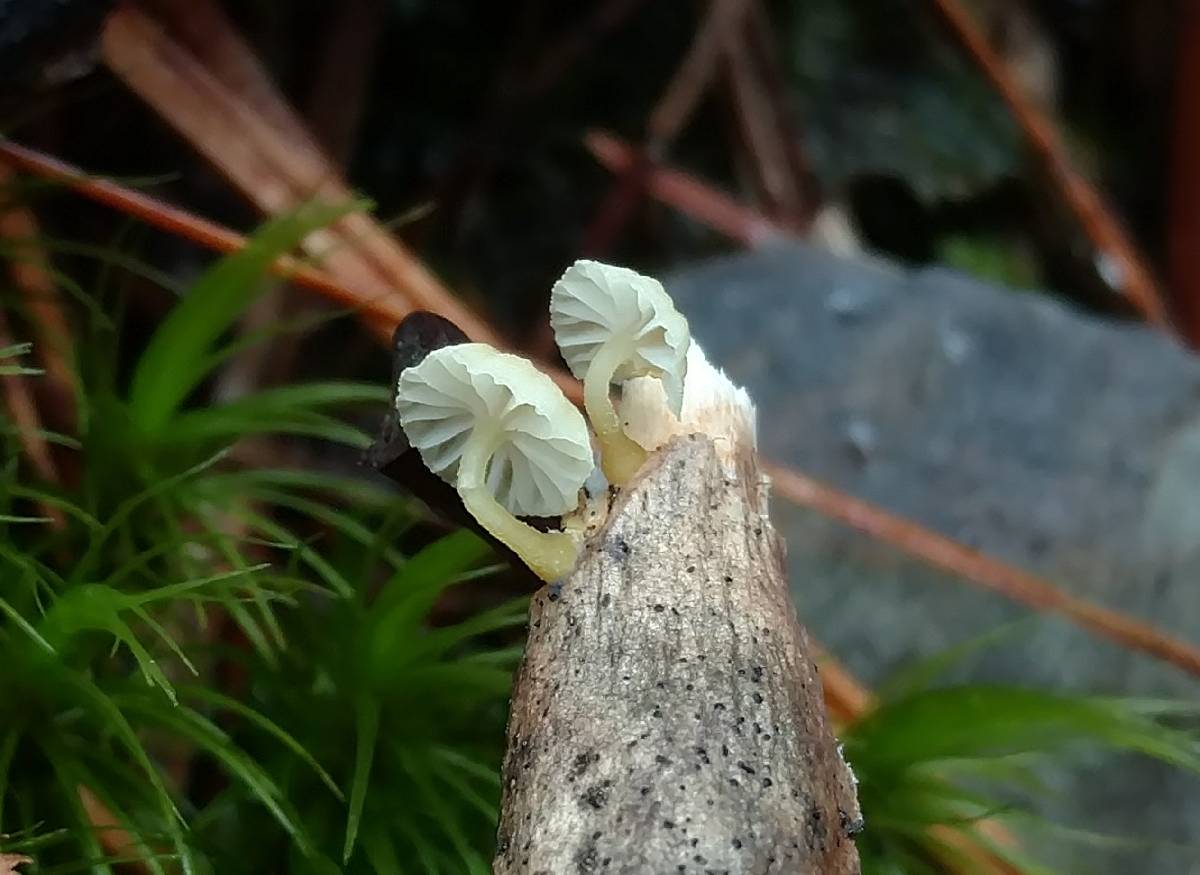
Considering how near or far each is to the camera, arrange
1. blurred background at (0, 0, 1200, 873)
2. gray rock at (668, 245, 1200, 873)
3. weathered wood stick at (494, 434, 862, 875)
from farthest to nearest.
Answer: gray rock at (668, 245, 1200, 873), blurred background at (0, 0, 1200, 873), weathered wood stick at (494, 434, 862, 875)

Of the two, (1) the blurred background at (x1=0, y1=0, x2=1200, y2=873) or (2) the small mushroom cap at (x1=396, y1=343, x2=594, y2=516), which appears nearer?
(2) the small mushroom cap at (x1=396, y1=343, x2=594, y2=516)

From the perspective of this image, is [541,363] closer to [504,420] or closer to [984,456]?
[984,456]

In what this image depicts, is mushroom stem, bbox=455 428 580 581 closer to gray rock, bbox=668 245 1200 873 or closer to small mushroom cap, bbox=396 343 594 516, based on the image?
small mushroom cap, bbox=396 343 594 516

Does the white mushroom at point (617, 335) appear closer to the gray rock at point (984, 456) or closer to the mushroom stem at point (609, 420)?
the mushroom stem at point (609, 420)

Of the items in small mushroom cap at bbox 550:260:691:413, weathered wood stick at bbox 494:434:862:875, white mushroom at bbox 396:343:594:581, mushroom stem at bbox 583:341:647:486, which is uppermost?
small mushroom cap at bbox 550:260:691:413

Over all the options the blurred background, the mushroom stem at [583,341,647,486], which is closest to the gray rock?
the blurred background

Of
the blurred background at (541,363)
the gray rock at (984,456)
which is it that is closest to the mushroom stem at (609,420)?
the blurred background at (541,363)

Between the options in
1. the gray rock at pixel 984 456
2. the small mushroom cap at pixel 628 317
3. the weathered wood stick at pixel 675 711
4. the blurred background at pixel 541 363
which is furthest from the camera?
the gray rock at pixel 984 456
